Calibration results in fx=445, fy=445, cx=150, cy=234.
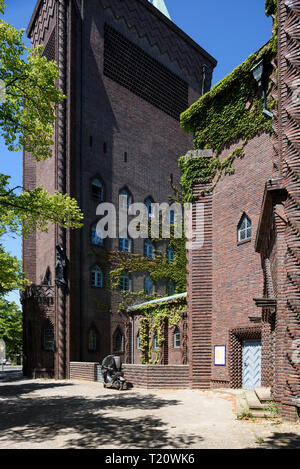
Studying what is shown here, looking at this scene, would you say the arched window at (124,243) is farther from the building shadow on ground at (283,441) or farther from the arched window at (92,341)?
the building shadow on ground at (283,441)

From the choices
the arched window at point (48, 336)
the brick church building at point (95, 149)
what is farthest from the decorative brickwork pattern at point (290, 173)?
the arched window at point (48, 336)

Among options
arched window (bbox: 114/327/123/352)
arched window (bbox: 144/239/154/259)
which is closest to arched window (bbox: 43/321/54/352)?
arched window (bbox: 114/327/123/352)

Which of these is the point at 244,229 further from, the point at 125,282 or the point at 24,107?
the point at 125,282

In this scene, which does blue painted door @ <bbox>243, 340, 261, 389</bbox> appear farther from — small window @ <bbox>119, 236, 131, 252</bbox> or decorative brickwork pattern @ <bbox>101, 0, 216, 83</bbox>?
decorative brickwork pattern @ <bbox>101, 0, 216, 83</bbox>

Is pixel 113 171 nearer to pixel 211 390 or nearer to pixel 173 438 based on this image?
pixel 211 390

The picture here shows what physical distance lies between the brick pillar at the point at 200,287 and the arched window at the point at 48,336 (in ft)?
39.2

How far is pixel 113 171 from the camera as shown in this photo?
3250 centimetres

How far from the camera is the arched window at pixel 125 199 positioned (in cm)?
3300

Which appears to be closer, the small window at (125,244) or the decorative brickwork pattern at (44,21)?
the decorative brickwork pattern at (44,21)

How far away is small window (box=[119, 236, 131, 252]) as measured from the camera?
32.7 meters

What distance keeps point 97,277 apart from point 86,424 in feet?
65.8

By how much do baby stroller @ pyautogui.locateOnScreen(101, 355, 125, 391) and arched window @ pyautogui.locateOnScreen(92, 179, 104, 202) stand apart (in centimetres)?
1338

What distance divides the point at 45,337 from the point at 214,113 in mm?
17430

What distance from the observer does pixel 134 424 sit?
35.1ft
